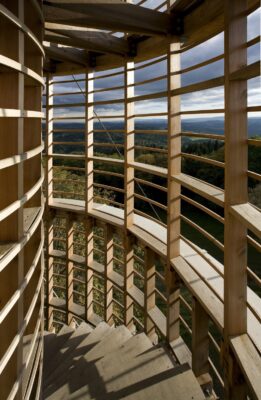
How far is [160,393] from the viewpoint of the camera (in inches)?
138

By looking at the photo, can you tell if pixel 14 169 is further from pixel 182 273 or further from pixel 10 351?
pixel 182 273

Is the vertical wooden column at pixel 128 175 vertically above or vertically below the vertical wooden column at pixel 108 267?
above

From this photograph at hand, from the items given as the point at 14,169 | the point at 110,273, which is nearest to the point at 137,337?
the point at 110,273

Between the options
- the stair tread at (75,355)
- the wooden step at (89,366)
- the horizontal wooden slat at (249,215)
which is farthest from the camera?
→ the stair tread at (75,355)

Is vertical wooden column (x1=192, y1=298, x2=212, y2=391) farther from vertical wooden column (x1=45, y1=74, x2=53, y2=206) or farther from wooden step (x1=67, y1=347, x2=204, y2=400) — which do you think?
vertical wooden column (x1=45, y1=74, x2=53, y2=206)

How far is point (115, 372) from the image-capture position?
415cm

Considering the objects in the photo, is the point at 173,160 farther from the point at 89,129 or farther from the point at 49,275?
the point at 49,275

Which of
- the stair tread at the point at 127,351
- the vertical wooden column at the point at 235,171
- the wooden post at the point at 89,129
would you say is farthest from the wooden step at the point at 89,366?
the wooden post at the point at 89,129

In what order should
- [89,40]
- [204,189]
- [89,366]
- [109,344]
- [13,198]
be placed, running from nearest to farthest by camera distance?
[13,198] → [204,189] → [89,366] → [89,40] → [109,344]

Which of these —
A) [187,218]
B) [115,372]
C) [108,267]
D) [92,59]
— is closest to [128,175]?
[187,218]

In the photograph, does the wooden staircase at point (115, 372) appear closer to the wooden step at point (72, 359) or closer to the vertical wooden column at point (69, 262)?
the wooden step at point (72, 359)

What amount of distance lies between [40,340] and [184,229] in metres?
14.0

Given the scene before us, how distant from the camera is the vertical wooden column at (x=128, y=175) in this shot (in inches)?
222

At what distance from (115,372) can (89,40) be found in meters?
3.87
